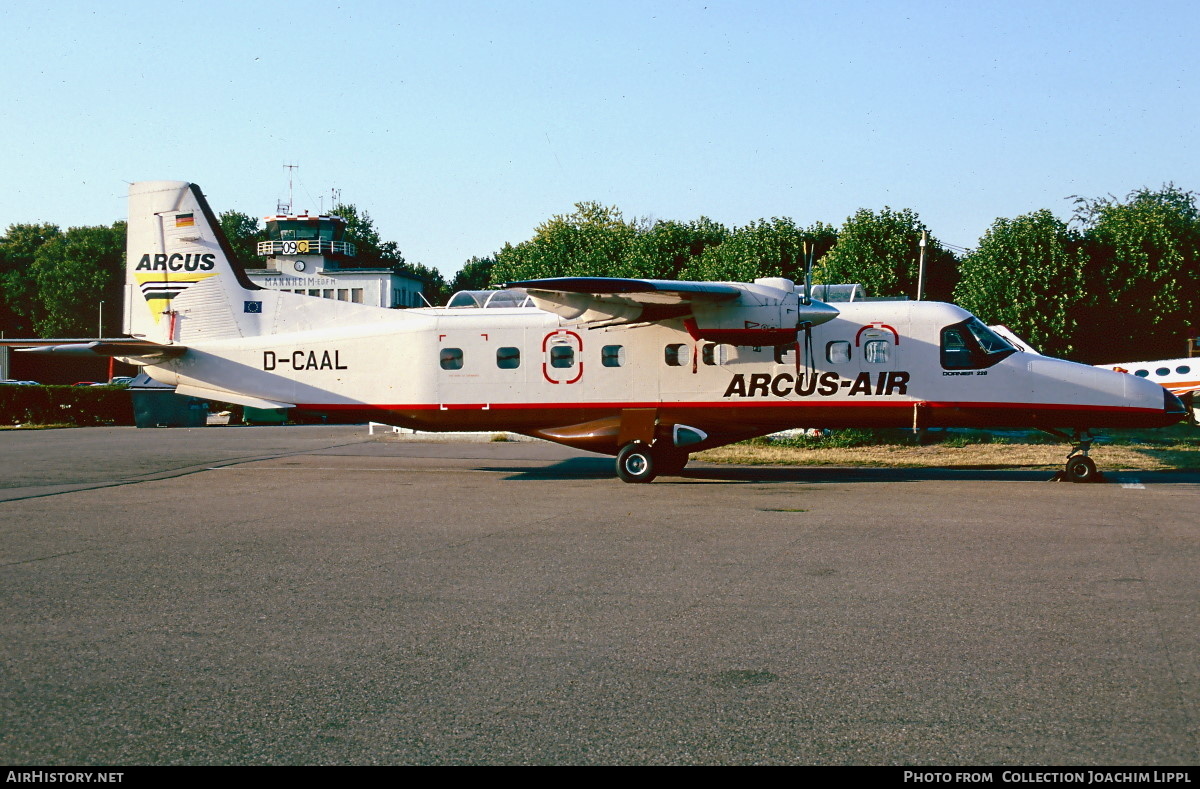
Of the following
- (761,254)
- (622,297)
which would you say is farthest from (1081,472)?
(761,254)

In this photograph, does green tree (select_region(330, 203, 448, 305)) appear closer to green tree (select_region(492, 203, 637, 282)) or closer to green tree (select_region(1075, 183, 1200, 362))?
green tree (select_region(492, 203, 637, 282))

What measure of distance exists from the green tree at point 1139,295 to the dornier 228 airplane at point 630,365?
918 inches

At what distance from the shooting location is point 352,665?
19.0 feet

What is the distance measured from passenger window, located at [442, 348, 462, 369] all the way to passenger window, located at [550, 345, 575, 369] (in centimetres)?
174

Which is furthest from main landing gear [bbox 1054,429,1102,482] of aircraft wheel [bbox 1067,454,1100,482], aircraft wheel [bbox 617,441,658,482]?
aircraft wheel [bbox 617,441,658,482]

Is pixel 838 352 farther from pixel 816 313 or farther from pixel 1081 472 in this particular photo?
pixel 1081 472

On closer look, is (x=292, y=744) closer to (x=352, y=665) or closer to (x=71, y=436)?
(x=352, y=665)

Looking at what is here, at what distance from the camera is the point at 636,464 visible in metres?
16.9

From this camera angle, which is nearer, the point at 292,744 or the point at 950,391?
the point at 292,744

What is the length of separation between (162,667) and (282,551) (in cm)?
397

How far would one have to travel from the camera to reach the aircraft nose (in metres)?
16.3

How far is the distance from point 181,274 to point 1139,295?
116 ft

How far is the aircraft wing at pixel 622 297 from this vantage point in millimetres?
15367

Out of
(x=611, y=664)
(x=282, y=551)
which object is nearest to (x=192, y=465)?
(x=282, y=551)
